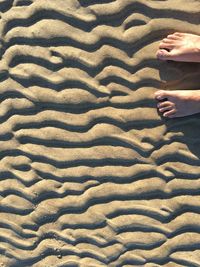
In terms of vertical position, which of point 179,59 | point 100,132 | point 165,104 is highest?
point 179,59

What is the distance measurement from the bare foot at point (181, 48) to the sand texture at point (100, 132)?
41 millimetres

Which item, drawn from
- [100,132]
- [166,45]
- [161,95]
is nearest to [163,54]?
[166,45]

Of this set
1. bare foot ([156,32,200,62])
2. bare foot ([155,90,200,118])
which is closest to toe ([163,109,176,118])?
bare foot ([155,90,200,118])

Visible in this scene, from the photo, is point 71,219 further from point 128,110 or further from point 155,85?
point 155,85

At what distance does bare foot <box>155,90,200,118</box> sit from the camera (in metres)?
2.05

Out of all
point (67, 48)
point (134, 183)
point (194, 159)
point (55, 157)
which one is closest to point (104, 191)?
point (134, 183)

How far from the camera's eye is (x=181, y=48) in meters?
2.03

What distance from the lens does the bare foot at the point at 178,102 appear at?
80.7 inches

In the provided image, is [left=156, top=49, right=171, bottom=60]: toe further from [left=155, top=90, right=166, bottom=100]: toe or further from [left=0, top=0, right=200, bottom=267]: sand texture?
[left=155, top=90, right=166, bottom=100]: toe

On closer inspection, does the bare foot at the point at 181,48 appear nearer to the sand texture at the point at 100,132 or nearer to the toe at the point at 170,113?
the sand texture at the point at 100,132

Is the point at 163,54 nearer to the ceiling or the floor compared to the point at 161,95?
nearer to the ceiling

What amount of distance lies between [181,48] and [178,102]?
0.27m

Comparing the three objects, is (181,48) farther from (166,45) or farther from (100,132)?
(100,132)

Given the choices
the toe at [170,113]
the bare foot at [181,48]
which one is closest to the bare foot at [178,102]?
the toe at [170,113]
